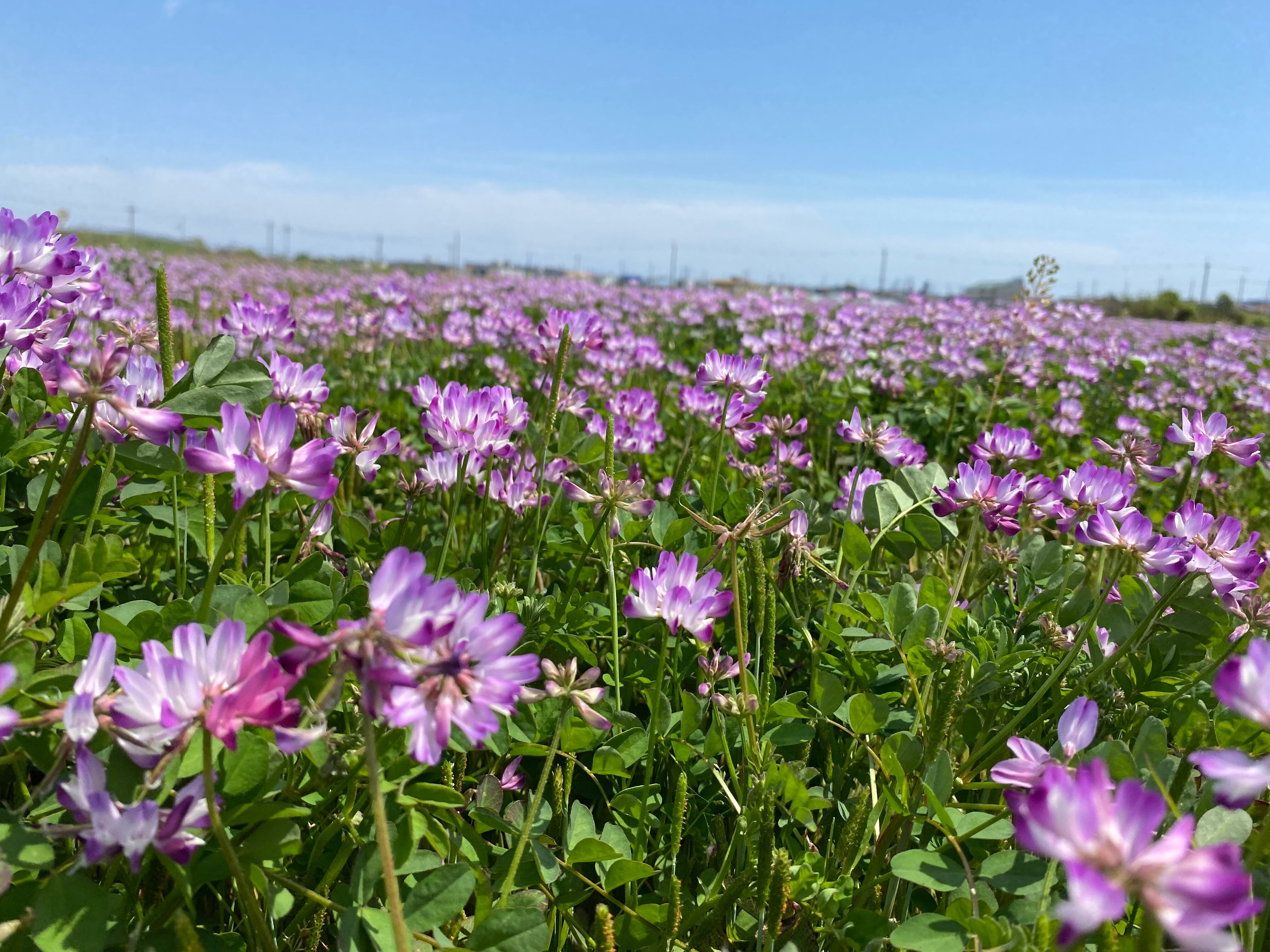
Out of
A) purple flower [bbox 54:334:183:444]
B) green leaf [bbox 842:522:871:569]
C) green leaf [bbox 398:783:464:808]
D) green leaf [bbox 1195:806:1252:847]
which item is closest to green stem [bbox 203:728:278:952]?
green leaf [bbox 398:783:464:808]

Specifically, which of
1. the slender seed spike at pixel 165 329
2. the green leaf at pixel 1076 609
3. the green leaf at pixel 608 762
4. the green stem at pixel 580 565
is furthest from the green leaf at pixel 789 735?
the slender seed spike at pixel 165 329

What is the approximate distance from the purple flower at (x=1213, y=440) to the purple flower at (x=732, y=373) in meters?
1.07

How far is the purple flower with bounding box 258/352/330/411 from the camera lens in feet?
6.11

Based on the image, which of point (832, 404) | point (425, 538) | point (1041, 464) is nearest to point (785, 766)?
point (425, 538)

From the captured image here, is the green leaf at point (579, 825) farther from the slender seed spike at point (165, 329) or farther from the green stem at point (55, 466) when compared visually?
the slender seed spike at point (165, 329)

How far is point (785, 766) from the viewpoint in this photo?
59.5 inches

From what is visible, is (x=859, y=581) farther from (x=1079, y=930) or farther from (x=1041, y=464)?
(x=1041, y=464)

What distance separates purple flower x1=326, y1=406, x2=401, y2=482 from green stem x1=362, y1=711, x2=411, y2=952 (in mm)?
1074

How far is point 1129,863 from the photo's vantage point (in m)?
0.72

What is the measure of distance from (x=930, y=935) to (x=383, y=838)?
76 cm

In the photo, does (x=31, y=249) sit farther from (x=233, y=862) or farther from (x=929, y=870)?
(x=929, y=870)

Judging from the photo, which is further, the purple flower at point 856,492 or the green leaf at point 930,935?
the purple flower at point 856,492

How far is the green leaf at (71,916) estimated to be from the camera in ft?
3.27

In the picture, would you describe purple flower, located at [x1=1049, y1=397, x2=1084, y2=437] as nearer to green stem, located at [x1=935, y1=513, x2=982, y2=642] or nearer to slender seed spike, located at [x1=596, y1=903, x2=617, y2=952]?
green stem, located at [x1=935, y1=513, x2=982, y2=642]
